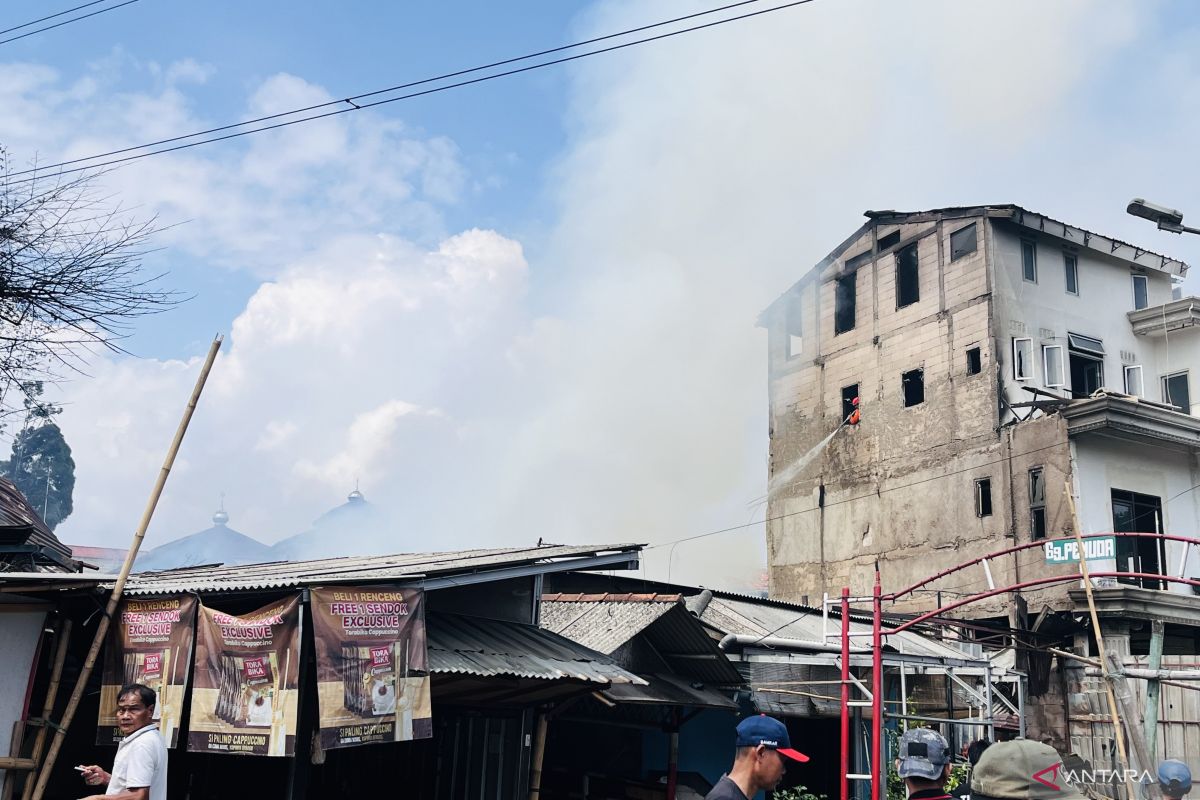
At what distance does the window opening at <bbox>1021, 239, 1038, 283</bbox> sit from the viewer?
3075 centimetres

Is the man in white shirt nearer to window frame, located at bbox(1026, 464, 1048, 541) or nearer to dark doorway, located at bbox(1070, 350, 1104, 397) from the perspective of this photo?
window frame, located at bbox(1026, 464, 1048, 541)

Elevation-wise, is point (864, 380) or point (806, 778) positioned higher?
point (864, 380)

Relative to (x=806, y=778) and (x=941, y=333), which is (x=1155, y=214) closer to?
(x=806, y=778)

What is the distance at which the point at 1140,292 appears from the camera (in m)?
33.4

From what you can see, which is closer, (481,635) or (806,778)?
(481,635)

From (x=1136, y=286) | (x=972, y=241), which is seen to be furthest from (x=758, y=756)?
(x=1136, y=286)

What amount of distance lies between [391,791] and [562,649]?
9.42 feet

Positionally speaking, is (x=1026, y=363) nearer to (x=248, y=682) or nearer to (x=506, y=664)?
(x=506, y=664)

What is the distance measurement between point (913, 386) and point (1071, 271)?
5732 mm

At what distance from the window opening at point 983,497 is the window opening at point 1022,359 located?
3006 mm

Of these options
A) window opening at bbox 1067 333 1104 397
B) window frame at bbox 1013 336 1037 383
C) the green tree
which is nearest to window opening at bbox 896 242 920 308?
window frame at bbox 1013 336 1037 383

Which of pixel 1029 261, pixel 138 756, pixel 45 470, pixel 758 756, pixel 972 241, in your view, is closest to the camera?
pixel 758 756

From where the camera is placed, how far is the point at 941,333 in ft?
103

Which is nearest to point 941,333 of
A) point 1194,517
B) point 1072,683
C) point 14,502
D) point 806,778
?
point 1194,517
